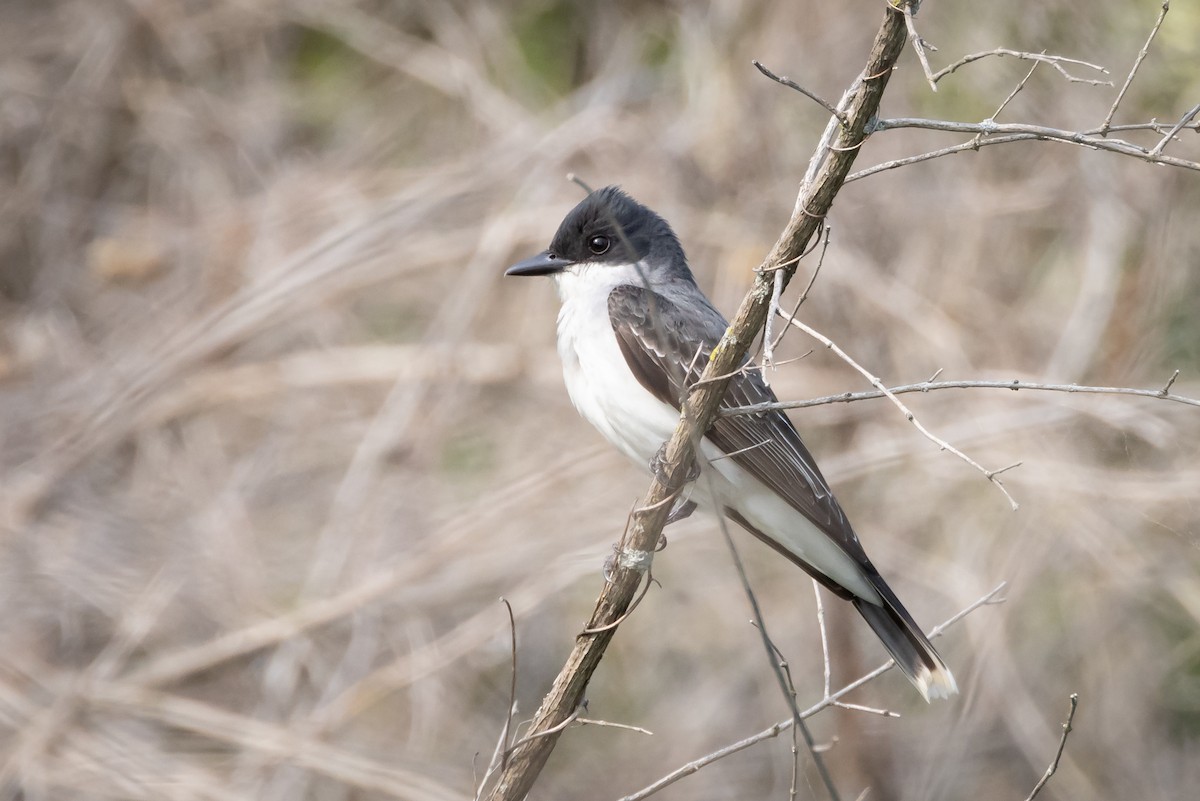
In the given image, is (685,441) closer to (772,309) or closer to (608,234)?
(772,309)

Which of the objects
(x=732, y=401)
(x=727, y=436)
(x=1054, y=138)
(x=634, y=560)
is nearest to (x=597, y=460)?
(x=732, y=401)

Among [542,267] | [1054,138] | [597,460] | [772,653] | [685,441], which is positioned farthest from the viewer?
[597,460]

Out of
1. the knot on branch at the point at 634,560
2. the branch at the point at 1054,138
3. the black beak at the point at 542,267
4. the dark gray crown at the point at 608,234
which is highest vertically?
the branch at the point at 1054,138

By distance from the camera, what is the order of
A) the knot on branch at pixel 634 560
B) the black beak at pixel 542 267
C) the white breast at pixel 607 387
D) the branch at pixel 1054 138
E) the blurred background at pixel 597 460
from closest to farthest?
the branch at pixel 1054 138
the knot on branch at pixel 634 560
the white breast at pixel 607 387
the black beak at pixel 542 267
the blurred background at pixel 597 460

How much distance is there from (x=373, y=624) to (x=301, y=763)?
737 mm

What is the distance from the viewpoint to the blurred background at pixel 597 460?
5906 millimetres

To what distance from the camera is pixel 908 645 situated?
12.5 ft

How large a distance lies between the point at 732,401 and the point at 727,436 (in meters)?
0.17

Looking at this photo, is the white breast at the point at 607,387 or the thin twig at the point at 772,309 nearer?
the thin twig at the point at 772,309

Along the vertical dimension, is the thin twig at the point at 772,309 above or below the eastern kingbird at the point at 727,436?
above

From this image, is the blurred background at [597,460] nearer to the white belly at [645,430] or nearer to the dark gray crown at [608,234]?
the dark gray crown at [608,234]

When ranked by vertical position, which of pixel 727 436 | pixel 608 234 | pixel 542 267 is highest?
pixel 608 234

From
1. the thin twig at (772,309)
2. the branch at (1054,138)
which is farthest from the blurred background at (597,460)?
the branch at (1054,138)

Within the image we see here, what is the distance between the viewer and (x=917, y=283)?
261 inches
